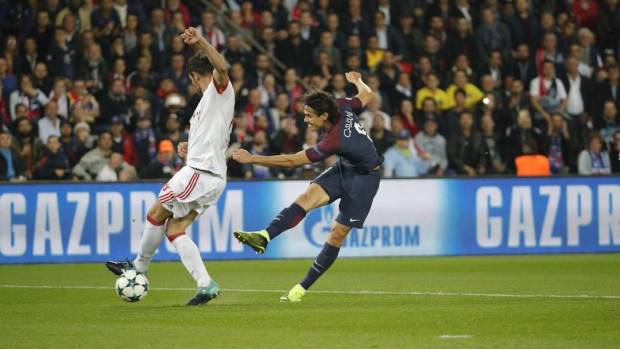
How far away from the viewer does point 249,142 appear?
2167 centimetres

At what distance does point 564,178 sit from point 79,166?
7.64 metres

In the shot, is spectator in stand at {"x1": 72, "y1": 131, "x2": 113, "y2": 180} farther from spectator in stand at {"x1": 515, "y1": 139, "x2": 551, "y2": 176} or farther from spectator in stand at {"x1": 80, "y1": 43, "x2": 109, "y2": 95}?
spectator in stand at {"x1": 515, "y1": 139, "x2": 551, "y2": 176}

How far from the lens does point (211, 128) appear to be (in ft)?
40.7

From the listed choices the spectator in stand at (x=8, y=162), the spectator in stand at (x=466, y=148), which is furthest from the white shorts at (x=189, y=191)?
the spectator in stand at (x=466, y=148)

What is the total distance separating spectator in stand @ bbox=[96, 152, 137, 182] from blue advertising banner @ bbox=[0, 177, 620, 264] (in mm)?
727

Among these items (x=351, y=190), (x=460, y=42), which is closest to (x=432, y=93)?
(x=460, y=42)

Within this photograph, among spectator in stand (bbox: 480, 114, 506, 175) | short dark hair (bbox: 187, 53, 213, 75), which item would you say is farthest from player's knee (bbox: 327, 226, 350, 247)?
spectator in stand (bbox: 480, 114, 506, 175)

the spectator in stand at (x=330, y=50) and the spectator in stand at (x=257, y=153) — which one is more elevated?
the spectator in stand at (x=330, y=50)

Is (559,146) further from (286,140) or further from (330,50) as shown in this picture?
(286,140)

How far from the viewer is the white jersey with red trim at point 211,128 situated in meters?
12.3

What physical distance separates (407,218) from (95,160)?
498 centimetres

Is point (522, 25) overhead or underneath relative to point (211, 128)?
overhead

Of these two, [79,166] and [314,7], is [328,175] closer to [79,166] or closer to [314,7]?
[79,166]

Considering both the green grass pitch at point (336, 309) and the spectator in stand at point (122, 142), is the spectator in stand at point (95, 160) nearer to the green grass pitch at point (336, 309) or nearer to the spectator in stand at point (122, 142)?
the spectator in stand at point (122, 142)
